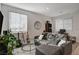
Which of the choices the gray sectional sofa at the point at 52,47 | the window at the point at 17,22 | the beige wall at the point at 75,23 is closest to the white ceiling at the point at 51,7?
the beige wall at the point at 75,23

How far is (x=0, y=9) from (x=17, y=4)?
1.09 feet

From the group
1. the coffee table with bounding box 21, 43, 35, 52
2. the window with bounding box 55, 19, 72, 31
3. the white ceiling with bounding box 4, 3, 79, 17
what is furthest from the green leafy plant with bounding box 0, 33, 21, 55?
the window with bounding box 55, 19, 72, 31

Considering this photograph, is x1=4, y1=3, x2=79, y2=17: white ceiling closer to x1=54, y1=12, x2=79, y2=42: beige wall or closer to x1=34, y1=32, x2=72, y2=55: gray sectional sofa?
x1=54, y1=12, x2=79, y2=42: beige wall

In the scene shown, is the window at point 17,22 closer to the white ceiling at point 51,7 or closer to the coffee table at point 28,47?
the white ceiling at point 51,7

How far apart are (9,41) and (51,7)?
1.04 m

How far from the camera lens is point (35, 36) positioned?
2.02 m

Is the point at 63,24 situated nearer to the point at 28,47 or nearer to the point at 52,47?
the point at 52,47

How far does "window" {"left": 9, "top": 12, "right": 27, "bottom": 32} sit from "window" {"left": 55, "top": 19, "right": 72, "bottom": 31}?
63 cm

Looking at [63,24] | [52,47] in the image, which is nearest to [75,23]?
[63,24]

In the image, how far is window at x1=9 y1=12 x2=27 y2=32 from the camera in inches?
77.6

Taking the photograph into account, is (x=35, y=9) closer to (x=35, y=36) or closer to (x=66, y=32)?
(x=35, y=36)

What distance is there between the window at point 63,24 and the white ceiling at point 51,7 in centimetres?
15

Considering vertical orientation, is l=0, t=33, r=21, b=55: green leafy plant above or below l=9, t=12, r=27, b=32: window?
below
